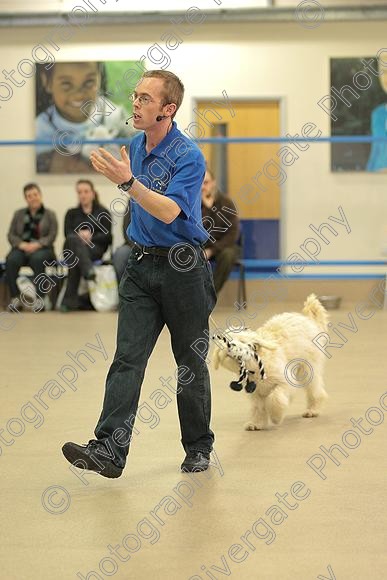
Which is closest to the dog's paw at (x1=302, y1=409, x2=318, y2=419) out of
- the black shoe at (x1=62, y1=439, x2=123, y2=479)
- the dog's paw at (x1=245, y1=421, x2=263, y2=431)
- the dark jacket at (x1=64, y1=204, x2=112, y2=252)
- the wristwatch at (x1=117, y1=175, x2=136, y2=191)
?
the dog's paw at (x1=245, y1=421, x2=263, y2=431)

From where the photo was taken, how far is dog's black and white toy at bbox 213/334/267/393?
5.35 meters

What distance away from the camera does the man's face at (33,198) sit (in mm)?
11805

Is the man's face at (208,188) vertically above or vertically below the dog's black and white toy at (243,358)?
above

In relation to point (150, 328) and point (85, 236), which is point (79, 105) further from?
point (150, 328)

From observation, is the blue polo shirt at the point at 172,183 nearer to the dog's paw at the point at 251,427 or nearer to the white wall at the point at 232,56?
the dog's paw at the point at 251,427

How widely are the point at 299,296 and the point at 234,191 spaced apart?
1.38 meters

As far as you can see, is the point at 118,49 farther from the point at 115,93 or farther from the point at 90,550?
the point at 90,550

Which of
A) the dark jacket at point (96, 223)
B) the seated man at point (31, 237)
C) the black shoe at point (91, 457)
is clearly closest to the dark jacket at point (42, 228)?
the seated man at point (31, 237)

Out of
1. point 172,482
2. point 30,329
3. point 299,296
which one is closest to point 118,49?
point 299,296

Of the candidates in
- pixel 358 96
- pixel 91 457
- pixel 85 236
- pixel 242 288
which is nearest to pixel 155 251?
pixel 91 457

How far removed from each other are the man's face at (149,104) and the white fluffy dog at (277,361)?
4.66ft

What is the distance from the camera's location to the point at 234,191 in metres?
11.9

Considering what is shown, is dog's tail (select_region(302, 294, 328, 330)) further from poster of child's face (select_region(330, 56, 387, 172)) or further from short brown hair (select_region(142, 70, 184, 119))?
poster of child's face (select_region(330, 56, 387, 172))

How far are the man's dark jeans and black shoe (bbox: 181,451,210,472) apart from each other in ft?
0.83
